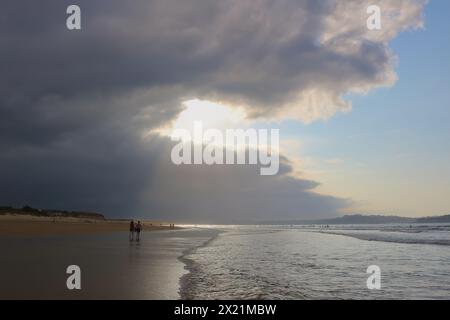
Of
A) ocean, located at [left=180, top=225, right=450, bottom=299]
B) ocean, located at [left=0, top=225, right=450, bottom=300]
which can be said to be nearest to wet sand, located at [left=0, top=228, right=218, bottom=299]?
ocean, located at [left=0, top=225, right=450, bottom=300]

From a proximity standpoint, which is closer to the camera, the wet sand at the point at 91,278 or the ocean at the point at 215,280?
the wet sand at the point at 91,278

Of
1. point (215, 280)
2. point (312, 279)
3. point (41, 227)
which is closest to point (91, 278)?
point (215, 280)

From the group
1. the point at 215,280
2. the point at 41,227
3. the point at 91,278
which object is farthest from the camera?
the point at 41,227

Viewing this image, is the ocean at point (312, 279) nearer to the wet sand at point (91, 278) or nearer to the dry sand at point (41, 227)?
the wet sand at point (91, 278)

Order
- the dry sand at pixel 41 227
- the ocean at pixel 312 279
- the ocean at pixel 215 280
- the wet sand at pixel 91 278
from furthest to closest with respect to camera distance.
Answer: the dry sand at pixel 41 227
the ocean at pixel 312 279
the ocean at pixel 215 280
the wet sand at pixel 91 278

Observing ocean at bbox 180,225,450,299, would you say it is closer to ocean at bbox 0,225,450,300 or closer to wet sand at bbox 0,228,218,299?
ocean at bbox 0,225,450,300

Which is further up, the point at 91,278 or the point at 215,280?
the point at 91,278

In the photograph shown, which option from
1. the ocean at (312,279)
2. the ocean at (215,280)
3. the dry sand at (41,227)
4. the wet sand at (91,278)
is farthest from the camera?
the dry sand at (41,227)

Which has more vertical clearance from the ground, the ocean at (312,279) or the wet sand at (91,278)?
the wet sand at (91,278)

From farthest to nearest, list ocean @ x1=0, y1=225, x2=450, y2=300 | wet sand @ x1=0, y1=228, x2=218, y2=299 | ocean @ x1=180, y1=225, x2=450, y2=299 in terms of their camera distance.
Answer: ocean @ x1=180, y1=225, x2=450, y2=299
ocean @ x1=0, y1=225, x2=450, y2=300
wet sand @ x1=0, y1=228, x2=218, y2=299

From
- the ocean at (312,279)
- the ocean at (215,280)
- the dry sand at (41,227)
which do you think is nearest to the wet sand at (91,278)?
the ocean at (215,280)

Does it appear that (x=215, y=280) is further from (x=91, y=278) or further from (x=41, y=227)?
(x=41, y=227)
